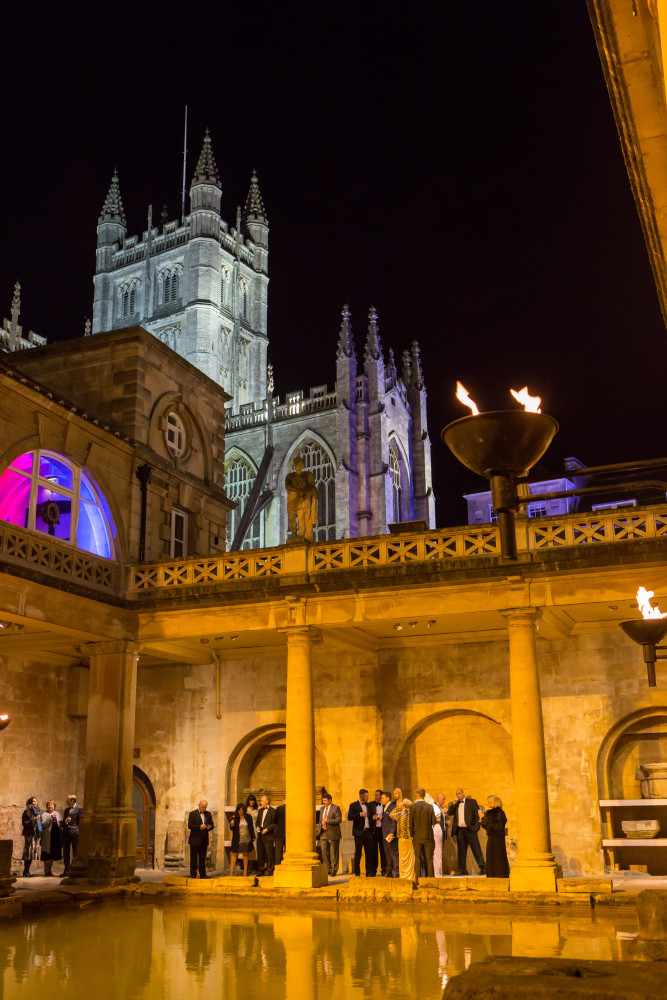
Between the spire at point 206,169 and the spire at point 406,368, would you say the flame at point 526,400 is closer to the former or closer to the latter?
the spire at point 406,368

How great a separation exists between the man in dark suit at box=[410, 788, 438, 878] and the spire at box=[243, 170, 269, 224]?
75302 mm

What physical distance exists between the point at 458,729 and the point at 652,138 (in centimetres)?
1868

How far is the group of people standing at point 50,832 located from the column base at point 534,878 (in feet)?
31.1

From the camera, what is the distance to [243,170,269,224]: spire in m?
85.5

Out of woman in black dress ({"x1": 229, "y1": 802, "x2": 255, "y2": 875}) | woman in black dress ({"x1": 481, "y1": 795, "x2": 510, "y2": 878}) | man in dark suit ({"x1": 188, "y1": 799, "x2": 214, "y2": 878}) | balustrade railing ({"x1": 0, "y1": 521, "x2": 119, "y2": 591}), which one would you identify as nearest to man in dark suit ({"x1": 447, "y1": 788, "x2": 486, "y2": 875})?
woman in black dress ({"x1": 481, "y1": 795, "x2": 510, "y2": 878})

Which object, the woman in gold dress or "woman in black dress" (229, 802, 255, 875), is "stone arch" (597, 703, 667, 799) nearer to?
the woman in gold dress

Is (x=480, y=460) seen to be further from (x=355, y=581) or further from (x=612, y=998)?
(x=355, y=581)

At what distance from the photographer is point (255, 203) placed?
8631cm

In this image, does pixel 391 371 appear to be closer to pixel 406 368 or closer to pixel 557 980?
pixel 406 368

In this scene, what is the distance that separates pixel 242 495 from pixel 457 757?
42.9 m

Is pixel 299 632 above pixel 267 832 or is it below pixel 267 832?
above

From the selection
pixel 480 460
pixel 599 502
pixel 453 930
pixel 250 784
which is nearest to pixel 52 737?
pixel 250 784

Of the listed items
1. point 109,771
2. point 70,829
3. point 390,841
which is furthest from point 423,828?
point 70,829

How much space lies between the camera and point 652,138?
13.3ft
